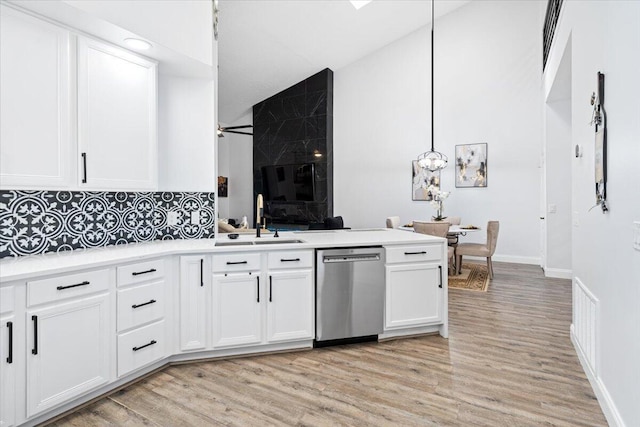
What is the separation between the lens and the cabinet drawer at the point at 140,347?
219 centimetres

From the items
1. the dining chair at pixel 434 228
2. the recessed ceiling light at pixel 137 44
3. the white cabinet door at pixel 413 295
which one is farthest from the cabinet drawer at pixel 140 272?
the dining chair at pixel 434 228

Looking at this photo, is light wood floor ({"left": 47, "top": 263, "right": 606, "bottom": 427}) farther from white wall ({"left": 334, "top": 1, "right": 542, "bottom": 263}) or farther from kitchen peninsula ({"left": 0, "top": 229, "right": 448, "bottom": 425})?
white wall ({"left": 334, "top": 1, "right": 542, "bottom": 263})

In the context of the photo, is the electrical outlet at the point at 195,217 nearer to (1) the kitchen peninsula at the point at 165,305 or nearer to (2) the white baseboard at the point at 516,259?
(1) the kitchen peninsula at the point at 165,305

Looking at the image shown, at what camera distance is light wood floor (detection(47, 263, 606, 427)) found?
6.28 feet

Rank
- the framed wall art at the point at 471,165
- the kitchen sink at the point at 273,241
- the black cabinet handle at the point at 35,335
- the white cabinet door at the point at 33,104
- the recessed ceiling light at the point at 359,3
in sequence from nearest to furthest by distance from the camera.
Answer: the black cabinet handle at the point at 35,335 → the white cabinet door at the point at 33,104 → the kitchen sink at the point at 273,241 → the recessed ceiling light at the point at 359,3 → the framed wall art at the point at 471,165

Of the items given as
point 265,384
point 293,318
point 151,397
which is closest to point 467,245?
point 293,318

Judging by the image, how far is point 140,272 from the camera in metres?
2.27

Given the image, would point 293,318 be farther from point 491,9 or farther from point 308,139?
point 491,9

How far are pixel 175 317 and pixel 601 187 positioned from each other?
2912mm

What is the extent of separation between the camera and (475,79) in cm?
680

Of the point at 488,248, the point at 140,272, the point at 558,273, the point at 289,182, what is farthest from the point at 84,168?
the point at 558,273

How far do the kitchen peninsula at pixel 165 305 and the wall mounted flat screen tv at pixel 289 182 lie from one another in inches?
181

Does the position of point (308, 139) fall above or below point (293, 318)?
above

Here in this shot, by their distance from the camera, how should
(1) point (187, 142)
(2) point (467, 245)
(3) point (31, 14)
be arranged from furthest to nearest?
(2) point (467, 245) → (1) point (187, 142) → (3) point (31, 14)
